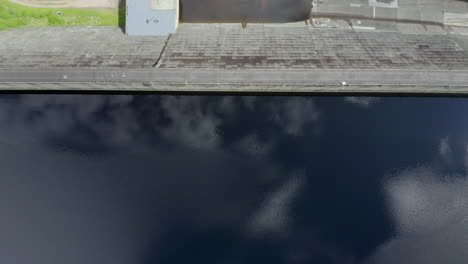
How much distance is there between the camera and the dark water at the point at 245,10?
104 ft

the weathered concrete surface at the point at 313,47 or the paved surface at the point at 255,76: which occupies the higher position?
the weathered concrete surface at the point at 313,47

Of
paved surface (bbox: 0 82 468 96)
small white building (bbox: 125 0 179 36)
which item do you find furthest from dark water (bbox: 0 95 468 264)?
small white building (bbox: 125 0 179 36)

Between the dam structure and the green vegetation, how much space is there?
48.0 inches

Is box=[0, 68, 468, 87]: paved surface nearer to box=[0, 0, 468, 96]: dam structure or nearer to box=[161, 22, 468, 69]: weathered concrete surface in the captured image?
box=[0, 0, 468, 96]: dam structure

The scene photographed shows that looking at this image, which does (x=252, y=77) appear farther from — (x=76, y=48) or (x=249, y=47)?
(x=76, y=48)

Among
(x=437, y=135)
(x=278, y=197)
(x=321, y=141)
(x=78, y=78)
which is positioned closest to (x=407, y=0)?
(x=437, y=135)

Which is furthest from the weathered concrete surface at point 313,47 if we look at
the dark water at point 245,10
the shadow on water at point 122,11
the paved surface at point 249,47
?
the shadow on water at point 122,11

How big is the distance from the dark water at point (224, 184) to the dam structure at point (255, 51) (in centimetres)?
363

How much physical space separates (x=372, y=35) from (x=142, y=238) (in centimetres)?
3915

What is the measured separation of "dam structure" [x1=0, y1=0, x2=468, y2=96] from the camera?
79.6 feet

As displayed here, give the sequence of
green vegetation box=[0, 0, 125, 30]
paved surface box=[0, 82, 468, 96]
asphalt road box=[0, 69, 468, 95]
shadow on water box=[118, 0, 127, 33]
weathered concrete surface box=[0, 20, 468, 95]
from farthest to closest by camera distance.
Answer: shadow on water box=[118, 0, 127, 33], green vegetation box=[0, 0, 125, 30], paved surface box=[0, 82, 468, 96], weathered concrete surface box=[0, 20, 468, 95], asphalt road box=[0, 69, 468, 95]

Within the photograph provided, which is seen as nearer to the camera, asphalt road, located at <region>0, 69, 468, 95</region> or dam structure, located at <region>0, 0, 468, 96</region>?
asphalt road, located at <region>0, 69, 468, 95</region>

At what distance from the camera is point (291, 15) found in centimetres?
A: 3162

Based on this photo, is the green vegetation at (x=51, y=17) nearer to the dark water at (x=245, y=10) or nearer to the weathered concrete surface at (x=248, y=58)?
the weathered concrete surface at (x=248, y=58)
